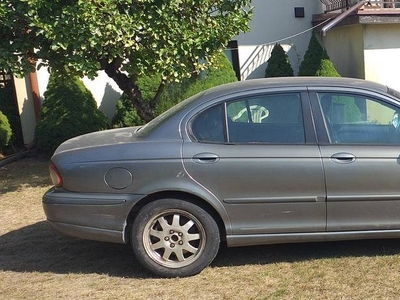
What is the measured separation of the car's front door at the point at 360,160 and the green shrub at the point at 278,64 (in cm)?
697

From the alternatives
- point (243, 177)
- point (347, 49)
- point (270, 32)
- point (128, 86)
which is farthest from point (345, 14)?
point (243, 177)

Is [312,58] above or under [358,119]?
above

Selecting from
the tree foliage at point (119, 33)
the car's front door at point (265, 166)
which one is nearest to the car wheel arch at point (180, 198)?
the car's front door at point (265, 166)

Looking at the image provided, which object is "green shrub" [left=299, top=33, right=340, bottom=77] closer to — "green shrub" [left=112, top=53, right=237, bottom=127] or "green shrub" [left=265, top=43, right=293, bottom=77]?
"green shrub" [left=265, top=43, right=293, bottom=77]

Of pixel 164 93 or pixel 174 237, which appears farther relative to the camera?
pixel 164 93

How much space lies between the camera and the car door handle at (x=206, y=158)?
13.4 feet

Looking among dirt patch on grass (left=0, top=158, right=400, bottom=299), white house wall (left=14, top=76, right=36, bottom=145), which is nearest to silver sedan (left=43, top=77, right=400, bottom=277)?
dirt patch on grass (left=0, top=158, right=400, bottom=299)

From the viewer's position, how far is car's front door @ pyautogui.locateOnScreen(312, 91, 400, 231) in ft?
13.3

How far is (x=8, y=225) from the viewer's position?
5922mm

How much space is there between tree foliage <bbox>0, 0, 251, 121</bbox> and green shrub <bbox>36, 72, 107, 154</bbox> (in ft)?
7.73

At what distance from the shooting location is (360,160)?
4.06 metres

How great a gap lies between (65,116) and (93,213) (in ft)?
18.8

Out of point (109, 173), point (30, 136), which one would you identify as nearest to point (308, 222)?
point (109, 173)

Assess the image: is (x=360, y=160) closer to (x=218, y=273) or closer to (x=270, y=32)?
(x=218, y=273)
